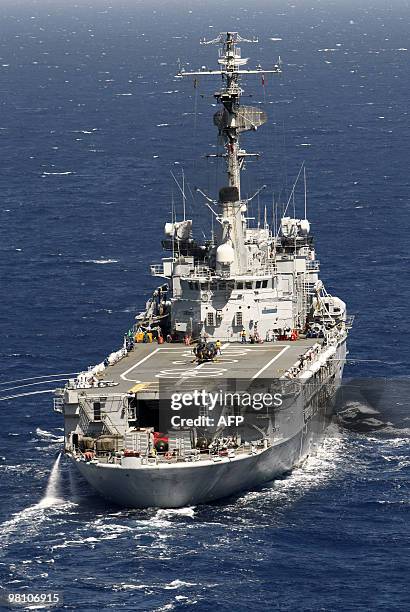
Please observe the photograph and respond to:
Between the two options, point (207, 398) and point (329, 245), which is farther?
point (329, 245)

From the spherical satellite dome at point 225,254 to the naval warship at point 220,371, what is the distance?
0.25ft

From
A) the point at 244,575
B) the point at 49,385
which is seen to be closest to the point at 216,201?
the point at 49,385

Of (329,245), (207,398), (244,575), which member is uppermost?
(329,245)

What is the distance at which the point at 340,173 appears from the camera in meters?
162

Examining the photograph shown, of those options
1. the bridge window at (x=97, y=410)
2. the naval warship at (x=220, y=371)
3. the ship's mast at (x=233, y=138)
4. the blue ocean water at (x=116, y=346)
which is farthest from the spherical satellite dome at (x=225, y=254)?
the bridge window at (x=97, y=410)

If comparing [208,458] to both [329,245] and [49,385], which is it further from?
[329,245]

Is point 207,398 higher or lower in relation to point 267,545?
higher

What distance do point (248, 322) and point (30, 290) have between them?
30060mm

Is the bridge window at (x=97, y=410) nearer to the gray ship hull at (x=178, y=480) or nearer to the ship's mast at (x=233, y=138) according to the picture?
the gray ship hull at (x=178, y=480)

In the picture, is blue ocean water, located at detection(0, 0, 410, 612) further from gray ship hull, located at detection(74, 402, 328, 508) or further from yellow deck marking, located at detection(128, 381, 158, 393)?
yellow deck marking, located at detection(128, 381, 158, 393)

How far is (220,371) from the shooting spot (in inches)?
3125

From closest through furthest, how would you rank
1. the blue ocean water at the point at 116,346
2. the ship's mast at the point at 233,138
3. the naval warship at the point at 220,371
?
1. the blue ocean water at the point at 116,346
2. the naval warship at the point at 220,371
3. the ship's mast at the point at 233,138

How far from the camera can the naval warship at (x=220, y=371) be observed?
236 ft

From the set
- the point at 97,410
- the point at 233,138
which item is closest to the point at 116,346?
the point at 233,138
